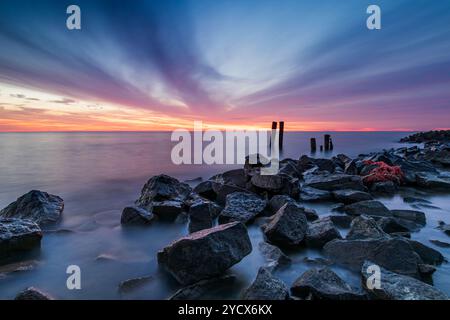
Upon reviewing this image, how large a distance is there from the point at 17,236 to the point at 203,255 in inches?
128

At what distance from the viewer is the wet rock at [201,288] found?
3170 mm

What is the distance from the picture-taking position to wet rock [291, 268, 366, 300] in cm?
280

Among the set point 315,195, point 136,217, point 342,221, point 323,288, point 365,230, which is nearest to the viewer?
point 323,288

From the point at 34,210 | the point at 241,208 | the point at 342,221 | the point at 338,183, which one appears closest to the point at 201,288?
the point at 241,208

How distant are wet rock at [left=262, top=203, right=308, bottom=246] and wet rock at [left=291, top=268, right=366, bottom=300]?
52.8 inches

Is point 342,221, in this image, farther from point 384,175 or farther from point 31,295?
point 31,295

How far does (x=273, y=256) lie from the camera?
13.8ft

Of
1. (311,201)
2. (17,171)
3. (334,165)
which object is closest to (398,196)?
(311,201)

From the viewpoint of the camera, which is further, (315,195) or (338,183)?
(338,183)

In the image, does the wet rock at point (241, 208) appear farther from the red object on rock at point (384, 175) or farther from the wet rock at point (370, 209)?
the red object on rock at point (384, 175)

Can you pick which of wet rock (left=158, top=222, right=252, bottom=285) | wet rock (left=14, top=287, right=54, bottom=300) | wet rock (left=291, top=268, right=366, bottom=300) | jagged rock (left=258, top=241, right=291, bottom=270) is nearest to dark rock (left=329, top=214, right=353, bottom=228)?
jagged rock (left=258, top=241, right=291, bottom=270)

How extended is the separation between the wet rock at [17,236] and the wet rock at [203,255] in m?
2.66

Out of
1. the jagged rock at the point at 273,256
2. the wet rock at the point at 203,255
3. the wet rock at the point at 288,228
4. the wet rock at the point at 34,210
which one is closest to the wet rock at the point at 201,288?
the wet rock at the point at 203,255

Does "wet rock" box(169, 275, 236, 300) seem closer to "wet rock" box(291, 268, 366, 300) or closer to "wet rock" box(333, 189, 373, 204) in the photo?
"wet rock" box(291, 268, 366, 300)
